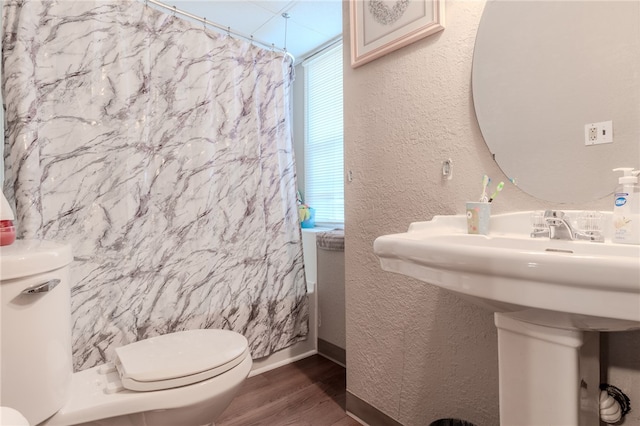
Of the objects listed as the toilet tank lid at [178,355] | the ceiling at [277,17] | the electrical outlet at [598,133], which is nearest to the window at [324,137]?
the ceiling at [277,17]

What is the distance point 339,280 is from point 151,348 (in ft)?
3.50

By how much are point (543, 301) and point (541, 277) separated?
0.14 ft

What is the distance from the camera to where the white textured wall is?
1064 mm

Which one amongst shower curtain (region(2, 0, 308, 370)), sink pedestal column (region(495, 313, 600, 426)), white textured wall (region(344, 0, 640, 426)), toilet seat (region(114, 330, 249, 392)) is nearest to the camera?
sink pedestal column (region(495, 313, 600, 426))

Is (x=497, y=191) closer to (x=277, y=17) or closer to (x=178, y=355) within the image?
(x=178, y=355)

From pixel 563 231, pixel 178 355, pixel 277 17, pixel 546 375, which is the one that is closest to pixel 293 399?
pixel 178 355

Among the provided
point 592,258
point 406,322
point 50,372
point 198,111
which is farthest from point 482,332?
point 198,111

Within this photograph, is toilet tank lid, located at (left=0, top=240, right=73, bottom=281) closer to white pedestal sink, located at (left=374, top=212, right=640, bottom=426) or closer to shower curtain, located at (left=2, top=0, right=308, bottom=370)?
shower curtain, located at (left=2, top=0, right=308, bottom=370)

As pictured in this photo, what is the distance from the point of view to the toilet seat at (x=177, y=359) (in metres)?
0.96

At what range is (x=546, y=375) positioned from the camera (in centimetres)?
66

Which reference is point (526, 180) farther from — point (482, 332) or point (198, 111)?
point (198, 111)

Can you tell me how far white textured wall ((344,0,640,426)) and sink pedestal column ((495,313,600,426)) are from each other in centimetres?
19

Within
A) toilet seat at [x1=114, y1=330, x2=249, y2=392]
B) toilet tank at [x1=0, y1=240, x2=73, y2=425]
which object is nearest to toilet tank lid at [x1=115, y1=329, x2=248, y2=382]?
toilet seat at [x1=114, y1=330, x2=249, y2=392]

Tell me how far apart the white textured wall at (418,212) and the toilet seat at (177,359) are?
1.96 feet
